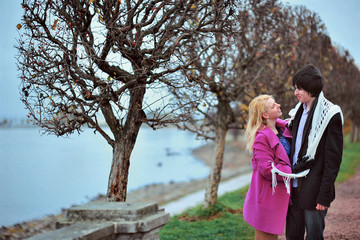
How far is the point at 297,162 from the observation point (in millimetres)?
4051

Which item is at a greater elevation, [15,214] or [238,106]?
[238,106]

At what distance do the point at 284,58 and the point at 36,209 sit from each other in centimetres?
1402

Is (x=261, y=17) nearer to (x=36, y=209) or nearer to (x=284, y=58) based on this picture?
(x=284, y=58)

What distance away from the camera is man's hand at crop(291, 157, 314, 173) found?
12.7 ft

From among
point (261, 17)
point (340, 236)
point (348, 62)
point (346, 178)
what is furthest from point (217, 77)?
point (348, 62)

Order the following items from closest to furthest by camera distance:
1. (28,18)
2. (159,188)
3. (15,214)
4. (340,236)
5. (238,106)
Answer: (28,18)
(340,236)
(238,106)
(15,214)
(159,188)

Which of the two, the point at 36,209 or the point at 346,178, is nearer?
the point at 346,178

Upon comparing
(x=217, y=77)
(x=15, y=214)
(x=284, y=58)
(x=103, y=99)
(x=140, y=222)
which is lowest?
(x=15, y=214)

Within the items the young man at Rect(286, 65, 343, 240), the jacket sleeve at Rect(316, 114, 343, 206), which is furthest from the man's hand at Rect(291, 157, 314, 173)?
the jacket sleeve at Rect(316, 114, 343, 206)

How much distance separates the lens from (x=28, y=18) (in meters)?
5.05

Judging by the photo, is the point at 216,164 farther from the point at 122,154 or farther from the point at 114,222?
the point at 114,222

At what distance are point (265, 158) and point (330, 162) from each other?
662mm

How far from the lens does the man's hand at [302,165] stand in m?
3.88

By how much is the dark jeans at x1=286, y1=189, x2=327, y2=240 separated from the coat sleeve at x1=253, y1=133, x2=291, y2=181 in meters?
0.34
